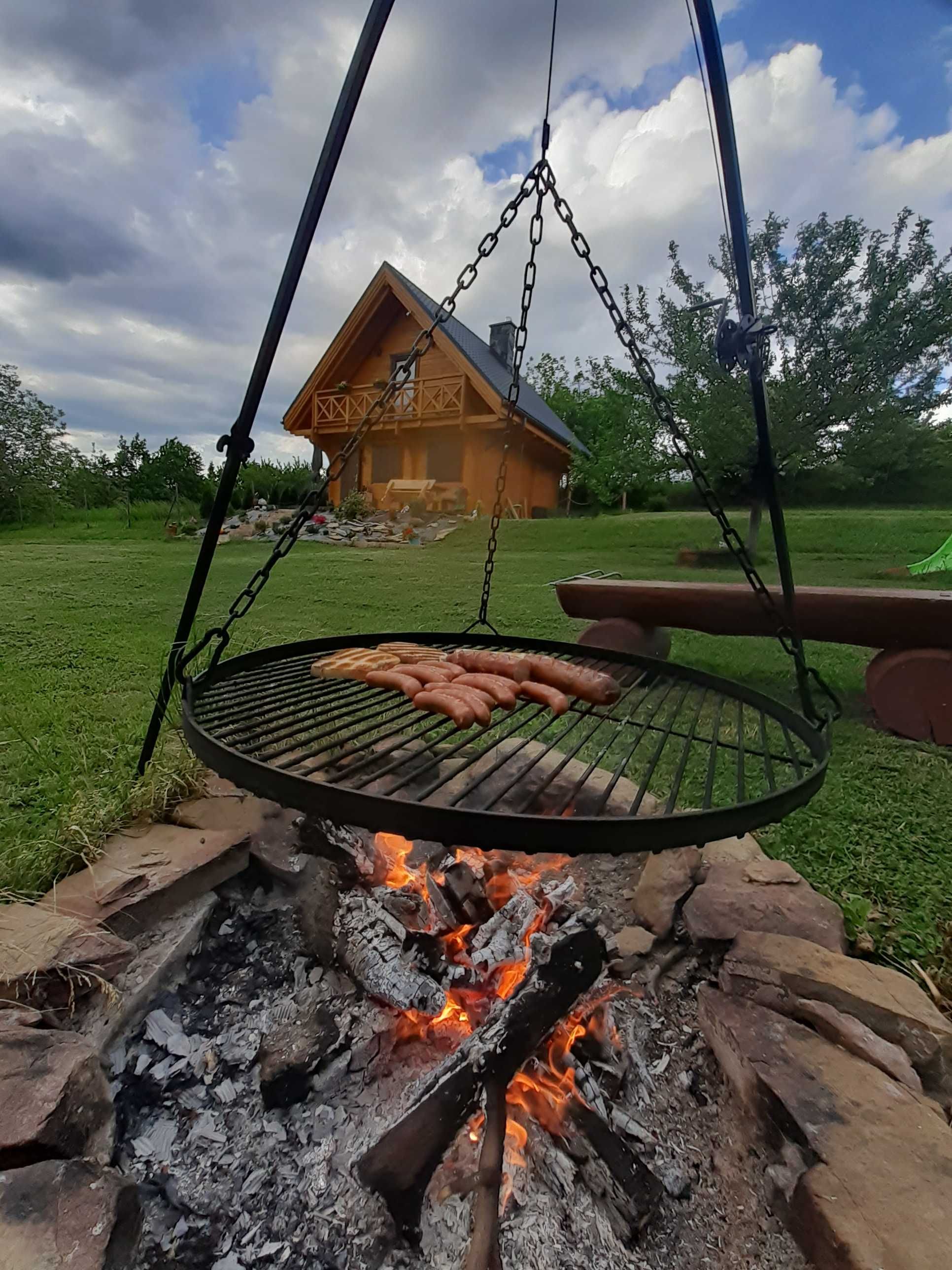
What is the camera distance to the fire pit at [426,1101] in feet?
2.61

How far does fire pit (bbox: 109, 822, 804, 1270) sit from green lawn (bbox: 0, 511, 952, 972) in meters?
0.53

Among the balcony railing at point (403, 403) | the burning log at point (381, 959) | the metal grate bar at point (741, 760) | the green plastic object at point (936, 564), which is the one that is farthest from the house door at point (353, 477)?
the green plastic object at point (936, 564)

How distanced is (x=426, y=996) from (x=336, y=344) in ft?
8.11

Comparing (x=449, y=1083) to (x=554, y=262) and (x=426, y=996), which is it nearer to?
(x=426, y=996)

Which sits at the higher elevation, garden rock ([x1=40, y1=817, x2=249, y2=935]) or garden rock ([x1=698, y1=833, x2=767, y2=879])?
garden rock ([x1=40, y1=817, x2=249, y2=935])

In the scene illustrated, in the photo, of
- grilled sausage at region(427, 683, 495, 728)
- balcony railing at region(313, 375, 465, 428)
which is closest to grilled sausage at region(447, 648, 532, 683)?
grilled sausage at region(427, 683, 495, 728)

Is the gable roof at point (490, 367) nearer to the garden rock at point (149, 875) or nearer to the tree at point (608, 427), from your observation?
the tree at point (608, 427)

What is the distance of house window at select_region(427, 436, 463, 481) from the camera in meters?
2.37

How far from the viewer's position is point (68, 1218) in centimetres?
64

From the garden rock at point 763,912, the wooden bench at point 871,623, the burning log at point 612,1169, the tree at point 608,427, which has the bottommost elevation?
the burning log at point 612,1169

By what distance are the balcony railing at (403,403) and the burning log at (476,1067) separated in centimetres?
196

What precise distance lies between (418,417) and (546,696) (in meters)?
1.55

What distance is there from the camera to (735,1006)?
1.01m

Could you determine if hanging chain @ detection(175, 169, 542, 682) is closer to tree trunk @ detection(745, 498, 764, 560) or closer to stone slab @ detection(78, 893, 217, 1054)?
stone slab @ detection(78, 893, 217, 1054)
